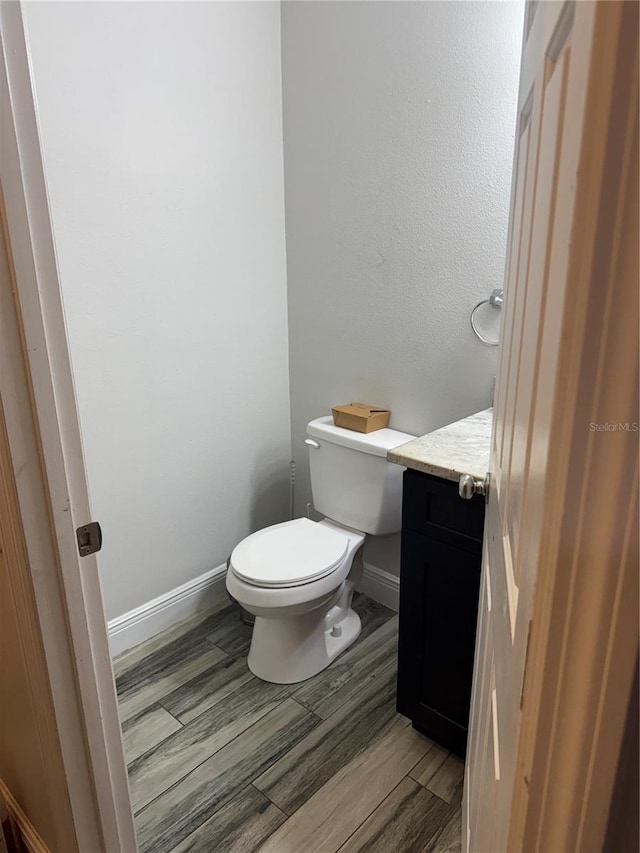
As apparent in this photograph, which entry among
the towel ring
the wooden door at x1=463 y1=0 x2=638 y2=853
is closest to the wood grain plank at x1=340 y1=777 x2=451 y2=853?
the wooden door at x1=463 y1=0 x2=638 y2=853

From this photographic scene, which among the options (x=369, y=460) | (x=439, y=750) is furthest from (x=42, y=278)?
(x=439, y=750)

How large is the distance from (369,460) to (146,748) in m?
1.10

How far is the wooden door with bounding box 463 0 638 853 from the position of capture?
36cm

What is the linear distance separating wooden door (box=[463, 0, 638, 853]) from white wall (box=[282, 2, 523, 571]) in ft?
3.71

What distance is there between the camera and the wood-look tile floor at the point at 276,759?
1481 mm

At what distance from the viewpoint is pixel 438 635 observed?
1.57 meters

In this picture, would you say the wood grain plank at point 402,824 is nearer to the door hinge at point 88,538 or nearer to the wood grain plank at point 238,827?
the wood grain plank at point 238,827

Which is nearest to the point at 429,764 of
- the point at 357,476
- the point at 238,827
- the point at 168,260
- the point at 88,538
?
the point at 238,827

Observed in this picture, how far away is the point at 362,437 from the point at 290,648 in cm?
74

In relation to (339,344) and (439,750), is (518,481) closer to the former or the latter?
(439,750)

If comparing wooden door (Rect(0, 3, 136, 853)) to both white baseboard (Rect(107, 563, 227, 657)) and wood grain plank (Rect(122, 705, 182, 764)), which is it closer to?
wood grain plank (Rect(122, 705, 182, 764))

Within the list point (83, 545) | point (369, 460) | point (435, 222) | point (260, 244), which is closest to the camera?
point (83, 545)

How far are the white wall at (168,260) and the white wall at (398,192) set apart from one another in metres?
0.15

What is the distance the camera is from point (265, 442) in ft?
8.05
